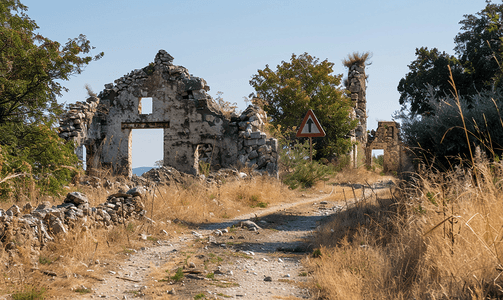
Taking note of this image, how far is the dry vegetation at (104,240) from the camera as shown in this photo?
3697mm

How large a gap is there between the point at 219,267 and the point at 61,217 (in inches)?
87.0

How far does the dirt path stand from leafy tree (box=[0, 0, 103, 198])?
3310 mm

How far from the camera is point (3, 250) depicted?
3.87 meters

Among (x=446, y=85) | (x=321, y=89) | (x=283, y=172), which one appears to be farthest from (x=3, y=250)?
(x=321, y=89)

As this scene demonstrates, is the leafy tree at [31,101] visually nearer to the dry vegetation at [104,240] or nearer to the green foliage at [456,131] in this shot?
the dry vegetation at [104,240]

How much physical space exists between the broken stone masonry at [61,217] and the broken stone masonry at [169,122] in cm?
722

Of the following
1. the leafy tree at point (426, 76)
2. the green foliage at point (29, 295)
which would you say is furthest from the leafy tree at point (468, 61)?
the green foliage at point (29, 295)

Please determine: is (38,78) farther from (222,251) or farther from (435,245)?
(435,245)

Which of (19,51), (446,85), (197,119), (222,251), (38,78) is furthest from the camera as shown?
(197,119)

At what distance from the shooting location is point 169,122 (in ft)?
50.8

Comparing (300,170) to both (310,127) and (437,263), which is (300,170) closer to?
(310,127)

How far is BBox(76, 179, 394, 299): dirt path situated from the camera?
374 cm

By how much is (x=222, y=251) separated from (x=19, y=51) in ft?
19.2

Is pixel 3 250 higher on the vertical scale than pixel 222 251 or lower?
higher
